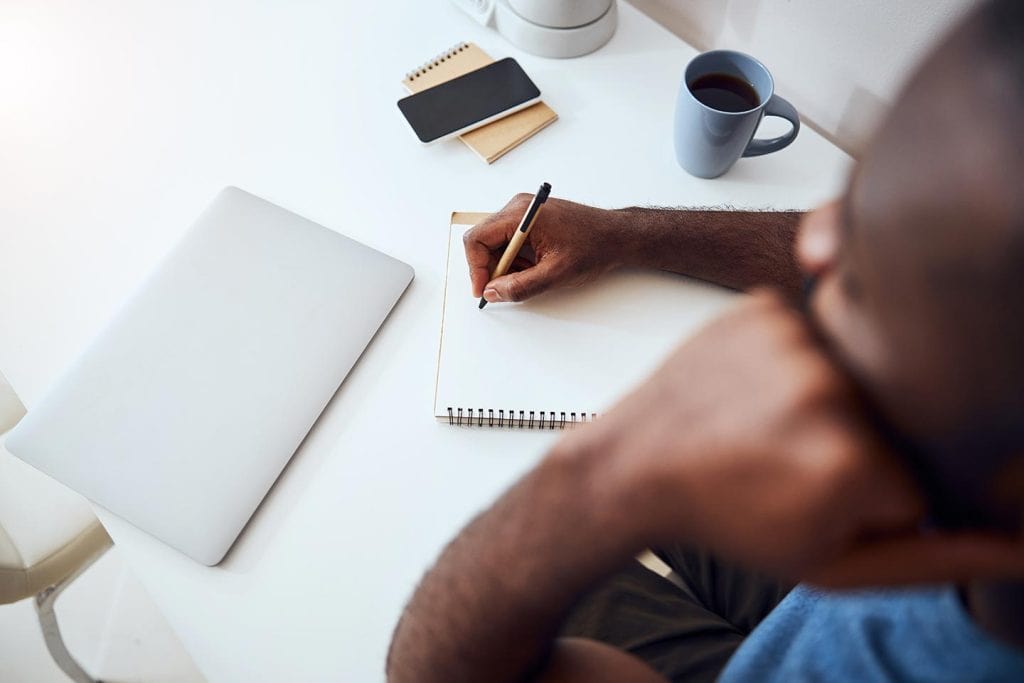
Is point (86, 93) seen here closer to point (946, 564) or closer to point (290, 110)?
point (290, 110)

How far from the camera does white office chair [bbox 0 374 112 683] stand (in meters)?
0.85

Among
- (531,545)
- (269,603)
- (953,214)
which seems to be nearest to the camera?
(953,214)

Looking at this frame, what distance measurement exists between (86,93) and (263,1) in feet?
0.79

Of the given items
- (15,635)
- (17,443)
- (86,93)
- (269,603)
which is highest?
(86,93)

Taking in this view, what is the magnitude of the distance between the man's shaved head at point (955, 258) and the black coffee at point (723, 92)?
1.94ft

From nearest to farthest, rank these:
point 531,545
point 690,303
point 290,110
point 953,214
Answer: point 953,214 → point 531,545 → point 690,303 → point 290,110

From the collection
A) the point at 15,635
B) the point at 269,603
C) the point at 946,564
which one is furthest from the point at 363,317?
the point at 15,635

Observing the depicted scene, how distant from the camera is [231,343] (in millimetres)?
706

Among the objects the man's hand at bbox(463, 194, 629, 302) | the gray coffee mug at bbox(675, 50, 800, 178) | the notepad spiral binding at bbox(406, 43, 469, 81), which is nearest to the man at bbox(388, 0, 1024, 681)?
the man's hand at bbox(463, 194, 629, 302)

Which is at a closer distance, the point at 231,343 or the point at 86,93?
the point at 231,343

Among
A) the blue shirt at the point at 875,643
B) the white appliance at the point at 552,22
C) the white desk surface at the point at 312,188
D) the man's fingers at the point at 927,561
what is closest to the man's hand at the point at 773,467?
the man's fingers at the point at 927,561

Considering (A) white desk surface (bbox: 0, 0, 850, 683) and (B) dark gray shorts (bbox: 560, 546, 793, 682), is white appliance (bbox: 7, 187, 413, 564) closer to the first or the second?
(A) white desk surface (bbox: 0, 0, 850, 683)

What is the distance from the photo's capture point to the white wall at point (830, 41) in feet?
2.50

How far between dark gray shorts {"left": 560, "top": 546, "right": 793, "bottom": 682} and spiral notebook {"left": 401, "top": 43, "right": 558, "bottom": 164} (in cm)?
45
